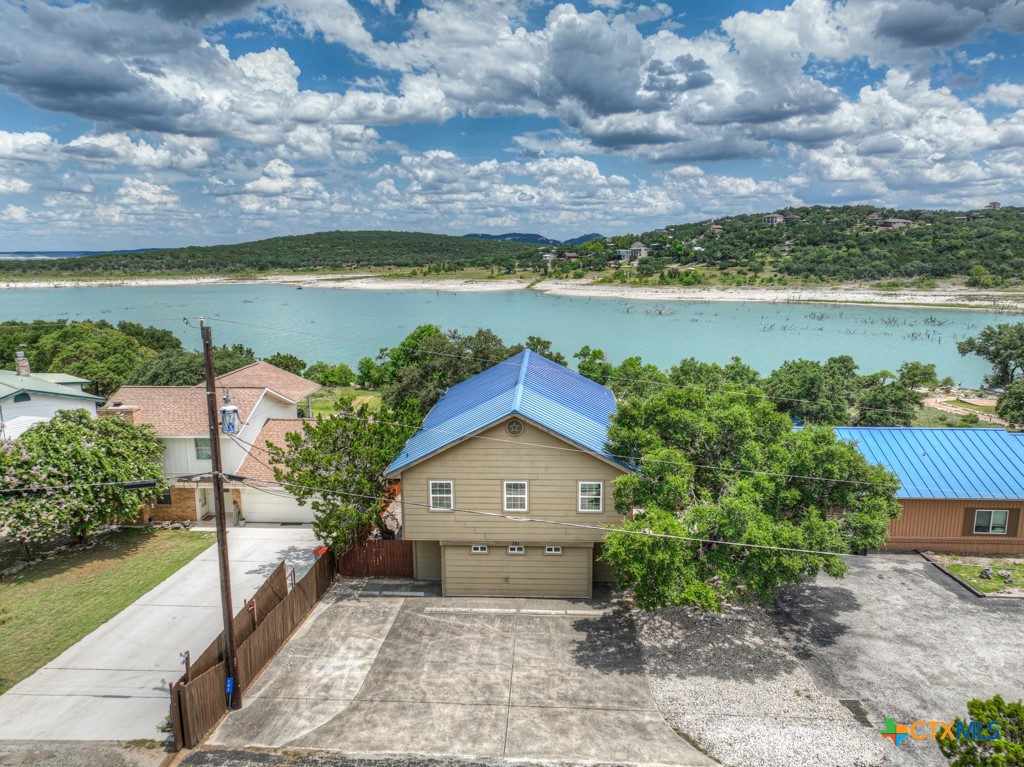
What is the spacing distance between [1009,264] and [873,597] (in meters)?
128

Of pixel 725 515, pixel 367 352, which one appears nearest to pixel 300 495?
pixel 725 515

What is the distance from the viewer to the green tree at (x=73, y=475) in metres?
19.5

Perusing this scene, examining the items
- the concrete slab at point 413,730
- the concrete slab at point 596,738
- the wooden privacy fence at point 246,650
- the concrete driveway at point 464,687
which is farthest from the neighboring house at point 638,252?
the concrete slab at point 413,730

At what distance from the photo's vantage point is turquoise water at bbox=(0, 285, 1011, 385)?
74.8 m

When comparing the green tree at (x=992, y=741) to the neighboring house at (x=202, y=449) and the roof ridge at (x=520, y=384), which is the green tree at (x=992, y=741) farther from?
the neighboring house at (x=202, y=449)

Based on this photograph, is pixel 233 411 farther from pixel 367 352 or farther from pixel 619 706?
pixel 367 352

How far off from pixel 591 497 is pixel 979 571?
12366 millimetres

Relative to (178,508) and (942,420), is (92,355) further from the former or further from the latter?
(942,420)

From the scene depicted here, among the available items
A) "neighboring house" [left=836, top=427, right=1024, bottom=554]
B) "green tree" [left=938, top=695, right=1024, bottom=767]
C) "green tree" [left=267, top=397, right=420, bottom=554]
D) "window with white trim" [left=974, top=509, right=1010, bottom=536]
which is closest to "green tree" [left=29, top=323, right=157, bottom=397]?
"green tree" [left=267, top=397, right=420, bottom=554]

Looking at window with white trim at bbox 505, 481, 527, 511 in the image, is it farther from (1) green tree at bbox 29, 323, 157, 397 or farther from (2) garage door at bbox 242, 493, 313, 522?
(1) green tree at bbox 29, 323, 157, 397

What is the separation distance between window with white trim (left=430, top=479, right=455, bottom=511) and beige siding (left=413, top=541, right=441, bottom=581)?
6.94ft

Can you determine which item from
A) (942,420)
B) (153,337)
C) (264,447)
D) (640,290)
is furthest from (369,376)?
(640,290)

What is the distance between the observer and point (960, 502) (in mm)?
20578

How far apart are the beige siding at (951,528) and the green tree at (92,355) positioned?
45184mm
